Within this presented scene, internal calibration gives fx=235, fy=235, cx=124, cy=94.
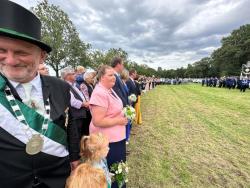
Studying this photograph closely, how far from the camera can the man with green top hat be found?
4.64 feet

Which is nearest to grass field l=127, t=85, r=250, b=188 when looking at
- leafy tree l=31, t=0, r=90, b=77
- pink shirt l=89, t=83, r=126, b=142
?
pink shirt l=89, t=83, r=126, b=142

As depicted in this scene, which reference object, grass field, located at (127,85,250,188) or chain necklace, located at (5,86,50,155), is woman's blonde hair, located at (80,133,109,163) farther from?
grass field, located at (127,85,250,188)

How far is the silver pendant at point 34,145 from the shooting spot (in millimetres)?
1437

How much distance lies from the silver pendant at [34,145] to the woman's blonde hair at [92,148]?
0.84 meters

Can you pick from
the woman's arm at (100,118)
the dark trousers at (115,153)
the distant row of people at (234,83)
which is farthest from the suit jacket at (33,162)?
the distant row of people at (234,83)

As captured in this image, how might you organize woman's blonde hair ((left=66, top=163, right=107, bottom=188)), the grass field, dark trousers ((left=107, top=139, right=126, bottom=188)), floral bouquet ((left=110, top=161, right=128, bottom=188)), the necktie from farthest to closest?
the grass field → dark trousers ((left=107, top=139, right=126, bottom=188)) → floral bouquet ((left=110, top=161, right=128, bottom=188)) → woman's blonde hair ((left=66, top=163, right=107, bottom=188)) → the necktie

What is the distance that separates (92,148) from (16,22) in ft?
4.50

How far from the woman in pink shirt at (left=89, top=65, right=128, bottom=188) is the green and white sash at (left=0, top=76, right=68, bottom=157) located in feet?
4.56

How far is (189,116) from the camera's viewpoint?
443 inches

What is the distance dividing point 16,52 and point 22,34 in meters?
0.13

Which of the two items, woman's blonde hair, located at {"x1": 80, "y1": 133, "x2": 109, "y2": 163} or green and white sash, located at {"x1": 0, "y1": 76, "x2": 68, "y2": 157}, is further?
woman's blonde hair, located at {"x1": 80, "y1": 133, "x2": 109, "y2": 163}

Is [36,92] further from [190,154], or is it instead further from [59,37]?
[59,37]

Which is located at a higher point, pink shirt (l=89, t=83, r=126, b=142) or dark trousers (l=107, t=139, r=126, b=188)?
pink shirt (l=89, t=83, r=126, b=142)

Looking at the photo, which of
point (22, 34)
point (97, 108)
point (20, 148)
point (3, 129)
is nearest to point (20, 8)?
point (22, 34)
